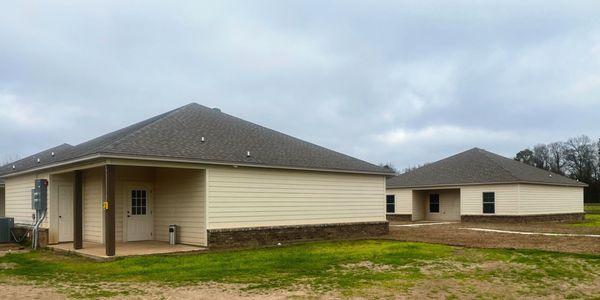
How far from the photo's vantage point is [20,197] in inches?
794

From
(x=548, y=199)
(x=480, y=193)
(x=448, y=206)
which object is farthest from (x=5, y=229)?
(x=548, y=199)

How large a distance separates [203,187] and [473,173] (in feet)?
69.9

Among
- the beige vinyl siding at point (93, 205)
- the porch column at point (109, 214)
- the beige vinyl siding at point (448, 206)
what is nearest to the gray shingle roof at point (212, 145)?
the porch column at point (109, 214)

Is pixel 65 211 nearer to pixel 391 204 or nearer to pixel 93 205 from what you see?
pixel 93 205

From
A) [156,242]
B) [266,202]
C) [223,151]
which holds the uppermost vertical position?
[223,151]

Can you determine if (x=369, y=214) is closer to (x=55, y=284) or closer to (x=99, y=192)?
(x=99, y=192)

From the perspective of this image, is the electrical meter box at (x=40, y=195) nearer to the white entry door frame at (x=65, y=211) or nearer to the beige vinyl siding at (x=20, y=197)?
the white entry door frame at (x=65, y=211)

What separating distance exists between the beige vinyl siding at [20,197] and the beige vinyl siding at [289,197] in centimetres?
666

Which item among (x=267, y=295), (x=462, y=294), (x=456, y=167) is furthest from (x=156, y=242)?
(x=456, y=167)

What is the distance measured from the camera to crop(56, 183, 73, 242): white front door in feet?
57.5

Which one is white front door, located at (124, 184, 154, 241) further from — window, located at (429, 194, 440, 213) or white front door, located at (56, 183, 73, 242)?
window, located at (429, 194, 440, 213)

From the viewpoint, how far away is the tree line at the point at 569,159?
233 ft

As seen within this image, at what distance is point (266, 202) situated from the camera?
659 inches

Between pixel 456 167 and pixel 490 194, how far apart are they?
438cm
